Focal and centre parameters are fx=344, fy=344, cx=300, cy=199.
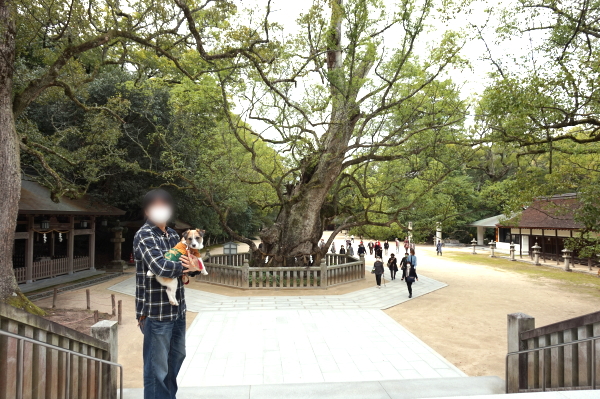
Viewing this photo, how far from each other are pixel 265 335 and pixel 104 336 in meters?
4.05

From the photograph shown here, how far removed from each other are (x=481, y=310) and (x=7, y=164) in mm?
13497

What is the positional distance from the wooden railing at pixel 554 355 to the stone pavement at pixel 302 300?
19.5 feet

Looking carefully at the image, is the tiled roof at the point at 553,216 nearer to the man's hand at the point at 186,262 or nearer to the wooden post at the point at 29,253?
the man's hand at the point at 186,262

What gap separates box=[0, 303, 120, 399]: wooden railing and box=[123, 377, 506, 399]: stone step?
33.6 inches

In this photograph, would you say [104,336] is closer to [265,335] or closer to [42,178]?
[265,335]

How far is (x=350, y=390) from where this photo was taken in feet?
15.6

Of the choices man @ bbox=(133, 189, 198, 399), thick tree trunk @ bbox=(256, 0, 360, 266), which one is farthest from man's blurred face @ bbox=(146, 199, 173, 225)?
thick tree trunk @ bbox=(256, 0, 360, 266)

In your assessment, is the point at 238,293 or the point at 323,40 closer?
the point at 238,293

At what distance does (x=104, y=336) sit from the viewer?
4152 millimetres

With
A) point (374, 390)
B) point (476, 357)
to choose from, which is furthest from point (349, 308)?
point (374, 390)

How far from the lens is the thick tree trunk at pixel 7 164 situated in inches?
324

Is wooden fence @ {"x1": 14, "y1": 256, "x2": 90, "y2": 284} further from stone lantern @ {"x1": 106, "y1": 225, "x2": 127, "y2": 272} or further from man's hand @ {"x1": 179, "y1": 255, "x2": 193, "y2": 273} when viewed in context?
man's hand @ {"x1": 179, "y1": 255, "x2": 193, "y2": 273}

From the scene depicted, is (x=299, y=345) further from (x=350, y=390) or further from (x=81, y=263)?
(x=81, y=263)

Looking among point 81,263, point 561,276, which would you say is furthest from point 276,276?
point 561,276
